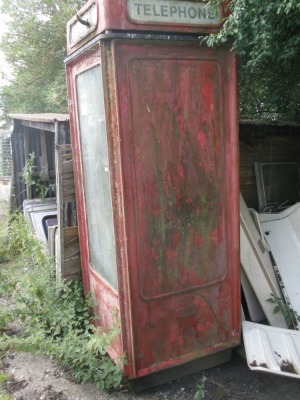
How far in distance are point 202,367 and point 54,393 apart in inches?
45.7

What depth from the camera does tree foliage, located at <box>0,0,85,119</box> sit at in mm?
9391

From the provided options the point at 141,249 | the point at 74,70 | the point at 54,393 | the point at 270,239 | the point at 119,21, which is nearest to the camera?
the point at 119,21

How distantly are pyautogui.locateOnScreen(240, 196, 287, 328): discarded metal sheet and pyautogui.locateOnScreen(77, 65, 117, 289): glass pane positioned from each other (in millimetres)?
1164

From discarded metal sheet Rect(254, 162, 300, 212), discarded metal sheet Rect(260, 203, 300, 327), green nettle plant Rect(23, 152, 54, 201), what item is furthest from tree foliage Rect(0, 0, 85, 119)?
discarded metal sheet Rect(260, 203, 300, 327)

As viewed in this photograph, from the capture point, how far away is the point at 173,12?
2.53 metres

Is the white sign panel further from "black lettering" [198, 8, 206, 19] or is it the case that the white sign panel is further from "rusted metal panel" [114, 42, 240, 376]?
"rusted metal panel" [114, 42, 240, 376]

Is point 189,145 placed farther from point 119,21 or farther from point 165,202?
point 119,21

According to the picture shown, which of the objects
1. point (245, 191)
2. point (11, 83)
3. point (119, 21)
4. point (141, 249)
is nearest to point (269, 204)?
point (245, 191)

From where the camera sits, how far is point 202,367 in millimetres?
3109

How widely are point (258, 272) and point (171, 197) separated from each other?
1.19m

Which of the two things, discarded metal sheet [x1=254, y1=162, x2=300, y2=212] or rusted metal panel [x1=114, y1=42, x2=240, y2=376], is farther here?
discarded metal sheet [x1=254, y1=162, x2=300, y2=212]

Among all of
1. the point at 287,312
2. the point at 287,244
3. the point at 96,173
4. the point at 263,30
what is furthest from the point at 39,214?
the point at 263,30

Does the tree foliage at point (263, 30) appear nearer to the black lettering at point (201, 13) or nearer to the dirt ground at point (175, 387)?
the black lettering at point (201, 13)

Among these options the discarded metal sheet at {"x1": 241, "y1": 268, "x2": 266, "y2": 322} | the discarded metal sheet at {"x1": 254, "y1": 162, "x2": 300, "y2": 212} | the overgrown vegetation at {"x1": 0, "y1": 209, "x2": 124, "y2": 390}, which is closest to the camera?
the overgrown vegetation at {"x1": 0, "y1": 209, "x2": 124, "y2": 390}
